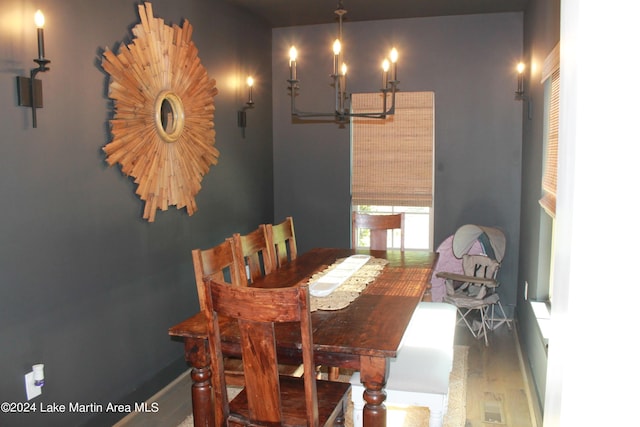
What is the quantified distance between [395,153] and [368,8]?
133 cm

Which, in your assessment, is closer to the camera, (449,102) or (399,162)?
(449,102)

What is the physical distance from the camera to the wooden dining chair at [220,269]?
2.59 meters

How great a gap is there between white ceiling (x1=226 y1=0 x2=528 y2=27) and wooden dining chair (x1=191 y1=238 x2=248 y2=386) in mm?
2480

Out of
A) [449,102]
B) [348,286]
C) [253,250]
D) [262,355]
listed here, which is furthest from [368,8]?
[262,355]

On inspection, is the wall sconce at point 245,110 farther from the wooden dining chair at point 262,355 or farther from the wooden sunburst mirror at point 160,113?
the wooden dining chair at point 262,355

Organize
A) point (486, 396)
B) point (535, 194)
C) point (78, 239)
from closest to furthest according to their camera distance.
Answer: point (78, 239), point (486, 396), point (535, 194)

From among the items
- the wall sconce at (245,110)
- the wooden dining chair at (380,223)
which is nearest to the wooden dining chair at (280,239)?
the wooden dining chair at (380,223)

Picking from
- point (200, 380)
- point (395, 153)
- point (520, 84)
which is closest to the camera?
point (200, 380)

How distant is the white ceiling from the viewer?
459cm

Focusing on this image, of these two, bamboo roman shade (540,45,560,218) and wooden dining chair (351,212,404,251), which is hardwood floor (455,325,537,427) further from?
bamboo roman shade (540,45,560,218)

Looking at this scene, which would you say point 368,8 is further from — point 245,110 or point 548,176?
point 548,176

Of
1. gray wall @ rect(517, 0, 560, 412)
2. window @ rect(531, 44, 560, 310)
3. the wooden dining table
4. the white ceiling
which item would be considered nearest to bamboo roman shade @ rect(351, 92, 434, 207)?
the white ceiling

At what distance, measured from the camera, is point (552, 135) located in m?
3.24

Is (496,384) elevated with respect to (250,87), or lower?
lower
